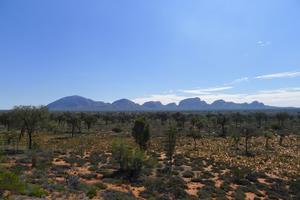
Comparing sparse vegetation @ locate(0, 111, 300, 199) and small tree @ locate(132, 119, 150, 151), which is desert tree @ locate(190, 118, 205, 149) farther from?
small tree @ locate(132, 119, 150, 151)

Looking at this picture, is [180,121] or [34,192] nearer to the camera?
[34,192]

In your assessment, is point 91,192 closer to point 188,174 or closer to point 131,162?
point 131,162

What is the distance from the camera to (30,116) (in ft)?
146

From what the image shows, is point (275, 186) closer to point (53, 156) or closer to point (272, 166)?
point (272, 166)

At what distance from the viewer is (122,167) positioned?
29484mm

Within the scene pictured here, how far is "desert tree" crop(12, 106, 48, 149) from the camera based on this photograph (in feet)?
145

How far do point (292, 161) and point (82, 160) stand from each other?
24.8m

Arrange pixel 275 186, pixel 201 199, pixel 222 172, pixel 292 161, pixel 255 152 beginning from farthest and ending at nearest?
pixel 255 152 < pixel 292 161 < pixel 222 172 < pixel 275 186 < pixel 201 199

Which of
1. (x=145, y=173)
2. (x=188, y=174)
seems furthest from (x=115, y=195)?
(x=188, y=174)

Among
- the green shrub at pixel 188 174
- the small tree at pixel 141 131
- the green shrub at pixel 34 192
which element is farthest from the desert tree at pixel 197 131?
the green shrub at pixel 34 192

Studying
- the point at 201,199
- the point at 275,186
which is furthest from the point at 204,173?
the point at 201,199

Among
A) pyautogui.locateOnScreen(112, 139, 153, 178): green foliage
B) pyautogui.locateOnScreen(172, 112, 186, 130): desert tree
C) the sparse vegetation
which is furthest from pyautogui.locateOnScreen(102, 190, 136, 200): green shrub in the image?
pyautogui.locateOnScreen(172, 112, 186, 130): desert tree

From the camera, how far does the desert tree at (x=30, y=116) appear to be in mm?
A: 44200

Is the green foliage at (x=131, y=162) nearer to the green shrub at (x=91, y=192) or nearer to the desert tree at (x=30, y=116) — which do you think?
the green shrub at (x=91, y=192)
